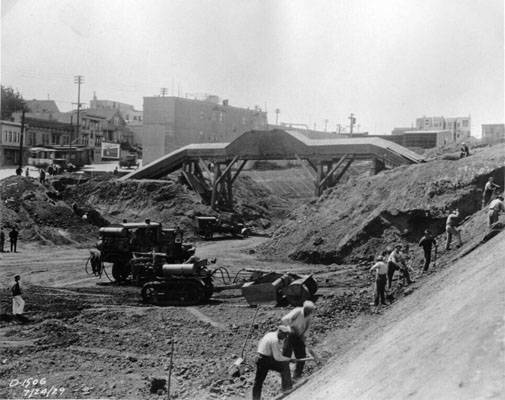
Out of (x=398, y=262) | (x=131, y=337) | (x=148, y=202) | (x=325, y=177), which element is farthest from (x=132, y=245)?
(x=148, y=202)

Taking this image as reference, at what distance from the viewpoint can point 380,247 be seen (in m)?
23.0

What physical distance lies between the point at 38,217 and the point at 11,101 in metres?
49.3

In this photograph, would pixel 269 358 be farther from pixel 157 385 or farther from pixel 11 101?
pixel 11 101

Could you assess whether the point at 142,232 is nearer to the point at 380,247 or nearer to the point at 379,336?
the point at 380,247

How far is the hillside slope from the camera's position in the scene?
591 centimetres

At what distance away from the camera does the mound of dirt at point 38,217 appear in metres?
31.3

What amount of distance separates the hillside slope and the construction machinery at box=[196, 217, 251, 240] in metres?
24.1

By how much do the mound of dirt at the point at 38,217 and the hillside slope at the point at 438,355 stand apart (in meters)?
24.6

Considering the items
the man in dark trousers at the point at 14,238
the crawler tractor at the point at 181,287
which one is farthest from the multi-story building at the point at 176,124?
the crawler tractor at the point at 181,287

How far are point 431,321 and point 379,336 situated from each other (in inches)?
63.8

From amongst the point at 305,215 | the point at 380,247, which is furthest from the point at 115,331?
the point at 305,215

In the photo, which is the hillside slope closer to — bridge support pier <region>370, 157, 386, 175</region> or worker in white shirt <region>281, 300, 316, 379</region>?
worker in white shirt <region>281, 300, 316, 379</region>

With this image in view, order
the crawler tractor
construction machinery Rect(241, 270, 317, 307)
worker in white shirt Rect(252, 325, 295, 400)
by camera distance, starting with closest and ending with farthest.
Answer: worker in white shirt Rect(252, 325, 295, 400), construction machinery Rect(241, 270, 317, 307), the crawler tractor

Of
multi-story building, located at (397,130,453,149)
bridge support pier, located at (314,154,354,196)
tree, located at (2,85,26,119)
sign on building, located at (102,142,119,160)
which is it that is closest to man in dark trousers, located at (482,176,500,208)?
bridge support pier, located at (314,154,354,196)
